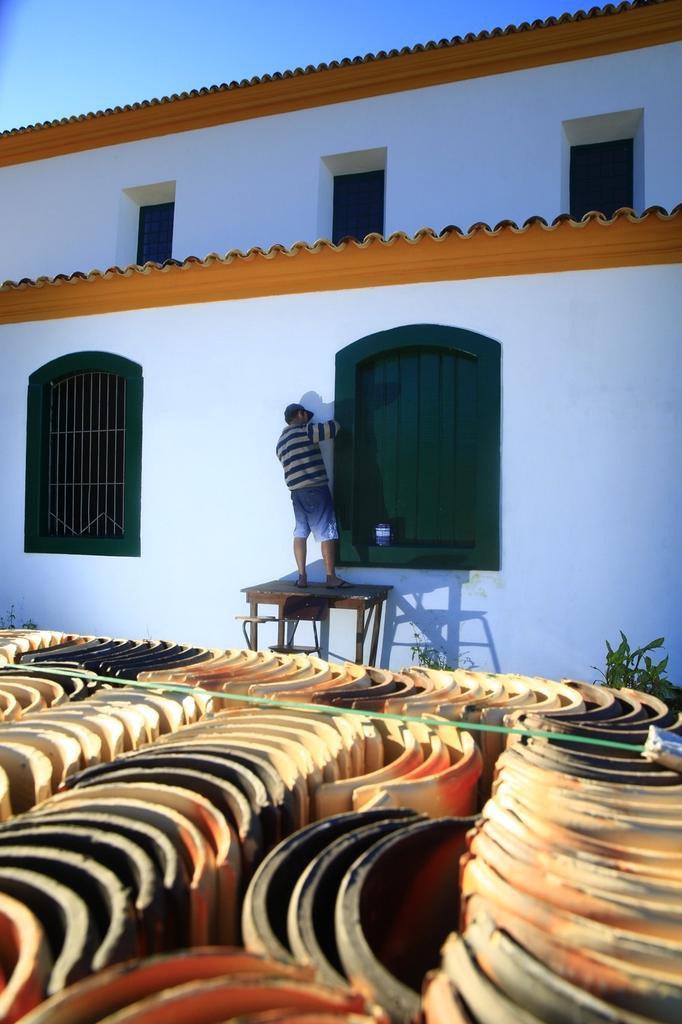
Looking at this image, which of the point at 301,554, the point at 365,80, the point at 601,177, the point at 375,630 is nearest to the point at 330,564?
the point at 301,554

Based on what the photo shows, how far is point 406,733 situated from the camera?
69.7 inches

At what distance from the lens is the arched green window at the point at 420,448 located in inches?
234

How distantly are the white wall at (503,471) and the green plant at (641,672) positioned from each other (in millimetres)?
217

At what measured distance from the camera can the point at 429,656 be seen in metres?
6.01

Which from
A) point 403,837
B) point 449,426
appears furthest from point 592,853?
point 449,426

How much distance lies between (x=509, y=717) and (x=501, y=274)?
480cm

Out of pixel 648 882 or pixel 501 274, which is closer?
pixel 648 882

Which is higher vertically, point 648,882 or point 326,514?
point 326,514

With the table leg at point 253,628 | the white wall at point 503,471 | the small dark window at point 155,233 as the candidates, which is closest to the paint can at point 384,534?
the white wall at point 503,471

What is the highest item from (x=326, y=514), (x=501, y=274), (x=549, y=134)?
(x=549, y=134)

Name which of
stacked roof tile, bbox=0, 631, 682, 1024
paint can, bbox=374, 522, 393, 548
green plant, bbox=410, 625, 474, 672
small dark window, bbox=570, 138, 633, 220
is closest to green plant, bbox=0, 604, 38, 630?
paint can, bbox=374, 522, 393, 548

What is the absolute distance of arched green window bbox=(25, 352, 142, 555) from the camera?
7.25 metres

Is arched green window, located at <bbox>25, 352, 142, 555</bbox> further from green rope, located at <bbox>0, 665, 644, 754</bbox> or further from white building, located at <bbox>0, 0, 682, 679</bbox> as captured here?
green rope, located at <bbox>0, 665, 644, 754</bbox>

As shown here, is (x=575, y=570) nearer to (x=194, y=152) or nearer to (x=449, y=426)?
(x=449, y=426)
